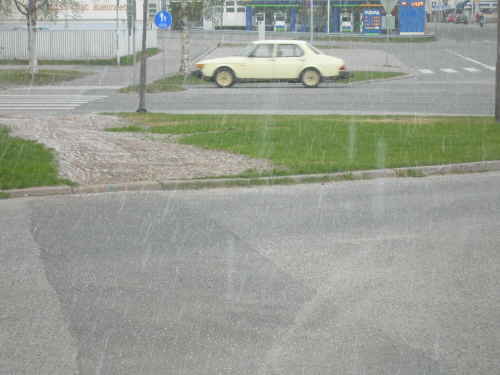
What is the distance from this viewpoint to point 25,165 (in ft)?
34.6

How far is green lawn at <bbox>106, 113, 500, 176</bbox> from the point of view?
442 inches

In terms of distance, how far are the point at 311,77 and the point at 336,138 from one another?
1427 centimetres

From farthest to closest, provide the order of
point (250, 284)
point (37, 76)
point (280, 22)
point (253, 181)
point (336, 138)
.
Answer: point (280, 22) < point (37, 76) < point (336, 138) < point (253, 181) < point (250, 284)

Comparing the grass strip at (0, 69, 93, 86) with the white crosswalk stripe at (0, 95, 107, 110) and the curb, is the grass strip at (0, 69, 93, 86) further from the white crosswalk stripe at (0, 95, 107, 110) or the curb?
the curb

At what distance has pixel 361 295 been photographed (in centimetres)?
562

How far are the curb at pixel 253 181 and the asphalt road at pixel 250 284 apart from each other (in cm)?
32

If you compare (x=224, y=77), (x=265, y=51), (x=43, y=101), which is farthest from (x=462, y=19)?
(x=43, y=101)

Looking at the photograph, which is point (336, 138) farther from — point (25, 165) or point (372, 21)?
point (372, 21)

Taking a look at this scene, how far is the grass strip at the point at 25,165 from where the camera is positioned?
9.55m

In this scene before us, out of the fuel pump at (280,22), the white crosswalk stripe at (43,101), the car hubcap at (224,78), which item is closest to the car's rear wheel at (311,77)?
the car hubcap at (224,78)

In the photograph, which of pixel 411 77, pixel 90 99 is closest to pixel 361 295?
pixel 90 99

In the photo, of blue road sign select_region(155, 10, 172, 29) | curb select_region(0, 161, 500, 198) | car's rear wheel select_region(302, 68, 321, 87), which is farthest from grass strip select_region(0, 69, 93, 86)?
curb select_region(0, 161, 500, 198)

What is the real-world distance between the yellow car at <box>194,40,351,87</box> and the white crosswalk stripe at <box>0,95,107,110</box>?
516cm

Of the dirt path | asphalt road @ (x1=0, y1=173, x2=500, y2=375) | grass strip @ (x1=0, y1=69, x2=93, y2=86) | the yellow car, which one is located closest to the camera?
asphalt road @ (x1=0, y1=173, x2=500, y2=375)
